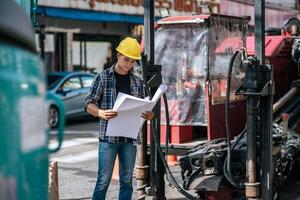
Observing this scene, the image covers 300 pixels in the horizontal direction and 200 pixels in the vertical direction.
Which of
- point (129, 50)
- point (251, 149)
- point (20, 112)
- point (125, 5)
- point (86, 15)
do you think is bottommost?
point (251, 149)

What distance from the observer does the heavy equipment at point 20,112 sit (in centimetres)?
191

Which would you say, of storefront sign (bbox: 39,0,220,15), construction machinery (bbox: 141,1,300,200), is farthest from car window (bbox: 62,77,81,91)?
construction machinery (bbox: 141,1,300,200)

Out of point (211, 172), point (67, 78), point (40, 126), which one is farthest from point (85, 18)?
point (40, 126)

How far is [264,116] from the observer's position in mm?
5637

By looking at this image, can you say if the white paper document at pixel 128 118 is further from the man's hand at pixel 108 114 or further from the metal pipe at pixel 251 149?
the metal pipe at pixel 251 149

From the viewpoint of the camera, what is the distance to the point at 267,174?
5.62 metres

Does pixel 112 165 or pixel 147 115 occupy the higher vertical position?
pixel 147 115

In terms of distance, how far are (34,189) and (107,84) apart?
3.33m

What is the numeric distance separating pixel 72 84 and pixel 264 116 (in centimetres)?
1154

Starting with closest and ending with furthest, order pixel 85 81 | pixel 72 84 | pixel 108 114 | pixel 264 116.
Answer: pixel 108 114 < pixel 264 116 < pixel 72 84 < pixel 85 81

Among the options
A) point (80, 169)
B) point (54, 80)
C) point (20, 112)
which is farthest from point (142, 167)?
point (54, 80)

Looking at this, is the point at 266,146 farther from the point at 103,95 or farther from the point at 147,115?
the point at 103,95

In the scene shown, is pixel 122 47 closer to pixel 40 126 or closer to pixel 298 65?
pixel 40 126

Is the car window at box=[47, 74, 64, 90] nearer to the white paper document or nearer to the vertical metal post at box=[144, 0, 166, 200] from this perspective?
the vertical metal post at box=[144, 0, 166, 200]
